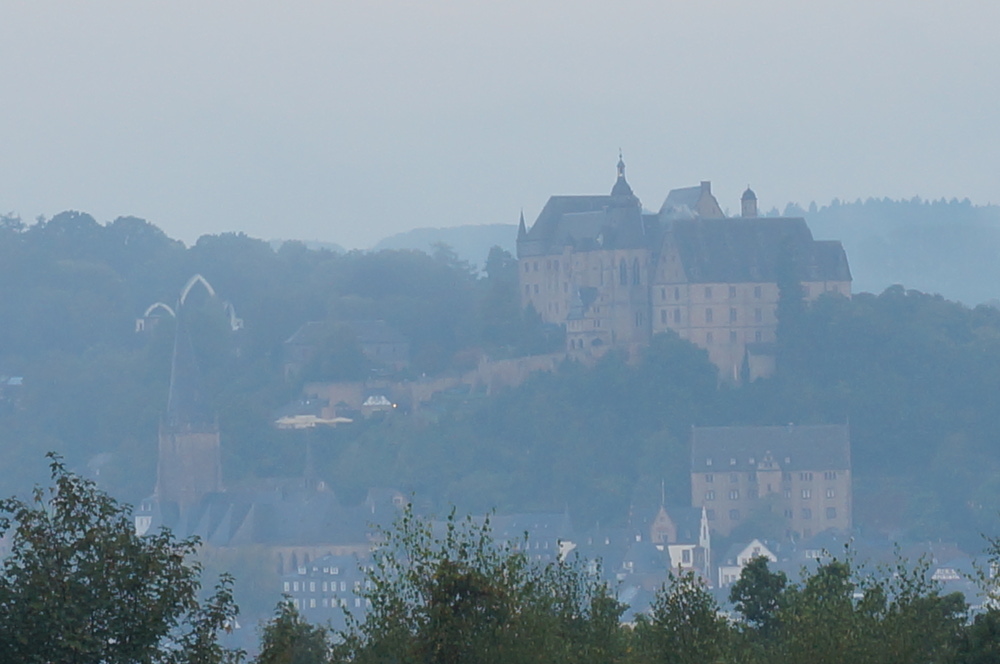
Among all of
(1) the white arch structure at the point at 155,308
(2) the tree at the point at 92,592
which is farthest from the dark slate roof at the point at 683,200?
(2) the tree at the point at 92,592

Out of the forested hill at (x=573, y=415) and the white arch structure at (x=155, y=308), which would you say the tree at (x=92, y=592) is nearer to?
the forested hill at (x=573, y=415)

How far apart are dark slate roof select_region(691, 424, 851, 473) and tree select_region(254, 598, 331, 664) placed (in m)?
66.3

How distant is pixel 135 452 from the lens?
113 metres

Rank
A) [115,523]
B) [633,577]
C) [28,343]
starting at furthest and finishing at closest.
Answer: [28,343], [633,577], [115,523]

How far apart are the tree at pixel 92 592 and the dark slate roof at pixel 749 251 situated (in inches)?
3088

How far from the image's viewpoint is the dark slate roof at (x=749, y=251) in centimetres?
10019

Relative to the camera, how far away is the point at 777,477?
96438 millimetres

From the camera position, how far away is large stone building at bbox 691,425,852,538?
9606 cm

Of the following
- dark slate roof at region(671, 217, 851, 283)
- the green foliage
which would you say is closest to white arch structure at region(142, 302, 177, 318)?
dark slate roof at region(671, 217, 851, 283)

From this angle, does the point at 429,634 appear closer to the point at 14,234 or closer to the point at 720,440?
the point at 720,440

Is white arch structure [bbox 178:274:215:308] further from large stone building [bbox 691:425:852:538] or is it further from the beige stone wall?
the beige stone wall

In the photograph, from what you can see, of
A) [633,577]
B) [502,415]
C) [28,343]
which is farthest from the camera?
[28,343]

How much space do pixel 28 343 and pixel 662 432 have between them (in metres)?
47.4

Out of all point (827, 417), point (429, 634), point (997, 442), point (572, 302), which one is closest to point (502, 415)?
point (572, 302)
